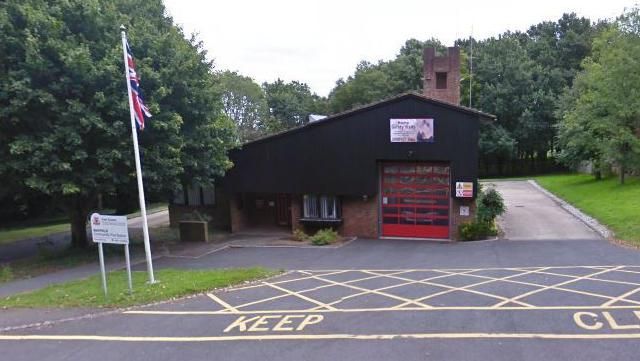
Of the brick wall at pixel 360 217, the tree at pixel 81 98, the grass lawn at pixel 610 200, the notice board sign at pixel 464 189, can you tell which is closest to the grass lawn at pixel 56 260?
the tree at pixel 81 98

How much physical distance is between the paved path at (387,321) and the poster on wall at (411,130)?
8.05 m

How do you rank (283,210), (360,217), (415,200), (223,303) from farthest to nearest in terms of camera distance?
(283,210) → (360,217) → (415,200) → (223,303)

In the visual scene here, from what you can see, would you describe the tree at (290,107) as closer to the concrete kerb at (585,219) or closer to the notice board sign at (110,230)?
the concrete kerb at (585,219)

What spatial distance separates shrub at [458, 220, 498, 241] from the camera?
70.6 ft

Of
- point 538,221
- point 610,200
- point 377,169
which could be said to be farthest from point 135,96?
point 610,200

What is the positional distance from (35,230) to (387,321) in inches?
1257

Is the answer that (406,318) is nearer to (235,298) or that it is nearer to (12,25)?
(235,298)

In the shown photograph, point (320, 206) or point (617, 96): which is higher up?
point (617, 96)

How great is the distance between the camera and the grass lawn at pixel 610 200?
2062 cm

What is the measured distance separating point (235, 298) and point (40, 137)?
922cm

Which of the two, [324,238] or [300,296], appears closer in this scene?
[300,296]

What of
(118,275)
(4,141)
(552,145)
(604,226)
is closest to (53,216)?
(4,141)

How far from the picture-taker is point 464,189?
70.8 ft

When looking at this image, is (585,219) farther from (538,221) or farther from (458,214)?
(458,214)
